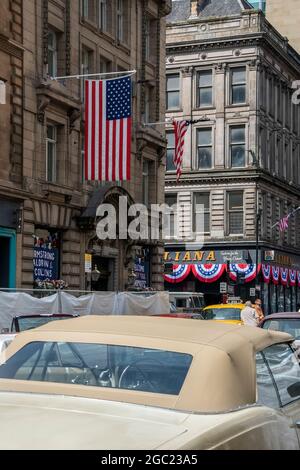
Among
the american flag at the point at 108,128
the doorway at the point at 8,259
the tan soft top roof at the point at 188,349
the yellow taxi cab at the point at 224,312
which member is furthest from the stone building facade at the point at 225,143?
the tan soft top roof at the point at 188,349

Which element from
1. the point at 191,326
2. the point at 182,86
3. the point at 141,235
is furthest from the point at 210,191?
the point at 191,326

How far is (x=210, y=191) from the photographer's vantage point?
56.0m

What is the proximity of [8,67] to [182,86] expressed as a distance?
32180mm

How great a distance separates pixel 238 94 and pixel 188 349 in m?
52.7

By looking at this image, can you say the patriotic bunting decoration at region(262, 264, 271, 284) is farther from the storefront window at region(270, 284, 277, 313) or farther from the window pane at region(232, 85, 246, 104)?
the window pane at region(232, 85, 246, 104)

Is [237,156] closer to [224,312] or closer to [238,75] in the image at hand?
[238,75]

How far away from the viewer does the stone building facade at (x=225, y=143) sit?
55000 millimetres

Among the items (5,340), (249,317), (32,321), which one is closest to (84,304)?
(249,317)

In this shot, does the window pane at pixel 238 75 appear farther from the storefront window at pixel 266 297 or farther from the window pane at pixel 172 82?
the storefront window at pixel 266 297

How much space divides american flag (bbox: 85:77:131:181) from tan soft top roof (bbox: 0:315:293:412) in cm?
1925

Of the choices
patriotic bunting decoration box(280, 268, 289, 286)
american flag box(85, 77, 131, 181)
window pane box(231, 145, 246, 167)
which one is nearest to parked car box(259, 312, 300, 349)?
american flag box(85, 77, 131, 181)

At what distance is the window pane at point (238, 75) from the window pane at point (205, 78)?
1.70m

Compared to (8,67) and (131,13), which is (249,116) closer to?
(131,13)

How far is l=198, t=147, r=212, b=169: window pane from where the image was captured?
56688 millimetres
